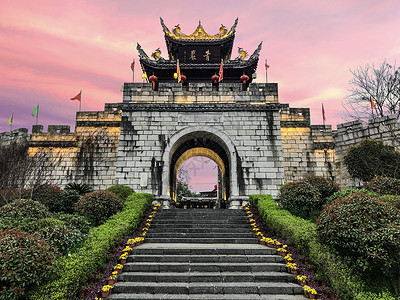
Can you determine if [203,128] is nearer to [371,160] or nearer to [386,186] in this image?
[386,186]

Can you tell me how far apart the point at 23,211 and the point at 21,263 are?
424 cm

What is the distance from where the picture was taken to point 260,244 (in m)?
8.26

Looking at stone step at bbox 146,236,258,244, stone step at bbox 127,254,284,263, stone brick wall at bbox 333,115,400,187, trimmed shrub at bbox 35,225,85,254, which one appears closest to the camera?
trimmed shrub at bbox 35,225,85,254

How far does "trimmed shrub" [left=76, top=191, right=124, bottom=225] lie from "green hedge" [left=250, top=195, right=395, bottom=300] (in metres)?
5.82

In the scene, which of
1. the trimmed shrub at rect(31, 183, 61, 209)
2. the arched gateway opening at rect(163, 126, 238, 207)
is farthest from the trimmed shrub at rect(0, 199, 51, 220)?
the arched gateway opening at rect(163, 126, 238, 207)

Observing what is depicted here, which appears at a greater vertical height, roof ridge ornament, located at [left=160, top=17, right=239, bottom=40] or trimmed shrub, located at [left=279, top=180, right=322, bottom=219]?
roof ridge ornament, located at [left=160, top=17, right=239, bottom=40]

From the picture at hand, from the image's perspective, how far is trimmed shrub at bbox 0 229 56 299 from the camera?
4223 millimetres

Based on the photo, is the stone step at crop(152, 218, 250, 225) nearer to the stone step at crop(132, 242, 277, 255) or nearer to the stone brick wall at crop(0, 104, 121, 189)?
the stone step at crop(132, 242, 277, 255)

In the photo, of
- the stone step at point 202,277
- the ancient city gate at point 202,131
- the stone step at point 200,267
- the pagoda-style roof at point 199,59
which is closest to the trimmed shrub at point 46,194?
the ancient city gate at point 202,131

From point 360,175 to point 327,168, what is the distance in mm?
2540

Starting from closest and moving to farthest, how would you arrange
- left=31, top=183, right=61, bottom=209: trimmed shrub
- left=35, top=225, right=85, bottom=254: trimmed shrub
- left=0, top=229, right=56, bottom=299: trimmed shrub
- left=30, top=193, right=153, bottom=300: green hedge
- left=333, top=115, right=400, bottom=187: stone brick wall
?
left=0, top=229, right=56, bottom=299: trimmed shrub → left=30, top=193, right=153, bottom=300: green hedge → left=35, top=225, right=85, bottom=254: trimmed shrub → left=31, top=183, right=61, bottom=209: trimmed shrub → left=333, top=115, right=400, bottom=187: stone brick wall

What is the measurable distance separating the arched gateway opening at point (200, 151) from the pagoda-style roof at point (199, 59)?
7258 millimetres

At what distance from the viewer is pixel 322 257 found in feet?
18.7

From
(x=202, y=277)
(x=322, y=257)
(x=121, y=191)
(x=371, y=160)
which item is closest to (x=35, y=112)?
(x=121, y=191)
